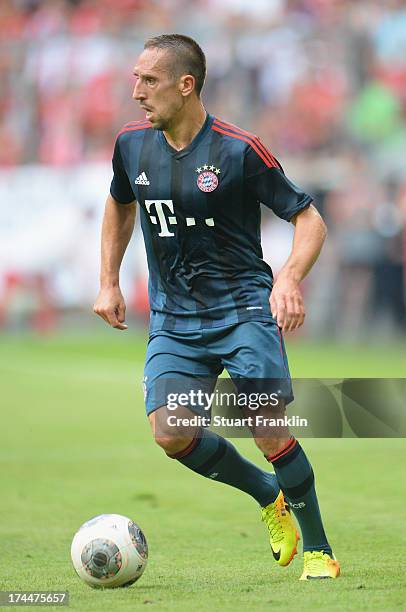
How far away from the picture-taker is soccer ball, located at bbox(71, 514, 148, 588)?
516 centimetres

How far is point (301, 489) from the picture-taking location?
17.8 ft

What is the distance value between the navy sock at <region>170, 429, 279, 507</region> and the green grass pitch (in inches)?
13.6

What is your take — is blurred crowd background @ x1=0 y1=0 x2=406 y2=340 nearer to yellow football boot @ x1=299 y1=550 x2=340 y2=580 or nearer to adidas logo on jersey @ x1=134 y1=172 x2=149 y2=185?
adidas logo on jersey @ x1=134 y1=172 x2=149 y2=185

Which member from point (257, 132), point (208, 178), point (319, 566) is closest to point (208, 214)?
point (208, 178)

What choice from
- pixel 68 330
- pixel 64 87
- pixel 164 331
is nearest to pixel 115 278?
pixel 164 331

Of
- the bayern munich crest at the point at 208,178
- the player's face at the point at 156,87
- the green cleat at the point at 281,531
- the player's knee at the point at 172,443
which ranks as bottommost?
the green cleat at the point at 281,531

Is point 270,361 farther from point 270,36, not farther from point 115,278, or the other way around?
point 270,36

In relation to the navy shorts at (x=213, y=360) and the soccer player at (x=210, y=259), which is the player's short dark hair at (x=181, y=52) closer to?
the soccer player at (x=210, y=259)

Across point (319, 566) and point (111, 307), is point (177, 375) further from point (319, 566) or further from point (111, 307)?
point (319, 566)

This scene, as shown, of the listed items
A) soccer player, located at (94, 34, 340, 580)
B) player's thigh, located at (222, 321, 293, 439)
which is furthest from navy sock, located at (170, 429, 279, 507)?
player's thigh, located at (222, 321, 293, 439)

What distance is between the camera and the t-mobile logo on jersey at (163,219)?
18.1ft

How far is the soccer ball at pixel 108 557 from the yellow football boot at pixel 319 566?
2.25 feet

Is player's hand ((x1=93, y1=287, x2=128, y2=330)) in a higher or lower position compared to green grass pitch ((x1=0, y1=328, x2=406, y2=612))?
higher

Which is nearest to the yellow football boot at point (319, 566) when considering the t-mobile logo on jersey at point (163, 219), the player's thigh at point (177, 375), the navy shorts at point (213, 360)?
the navy shorts at point (213, 360)
